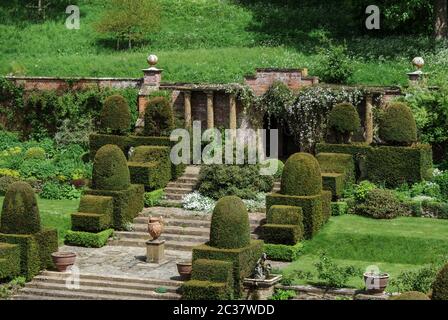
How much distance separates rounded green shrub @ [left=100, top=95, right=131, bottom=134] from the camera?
44969mm

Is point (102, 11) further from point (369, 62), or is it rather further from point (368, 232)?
point (368, 232)

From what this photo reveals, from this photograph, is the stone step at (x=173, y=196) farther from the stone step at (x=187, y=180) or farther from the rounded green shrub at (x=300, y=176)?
the rounded green shrub at (x=300, y=176)

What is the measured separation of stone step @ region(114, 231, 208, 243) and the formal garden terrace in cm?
5

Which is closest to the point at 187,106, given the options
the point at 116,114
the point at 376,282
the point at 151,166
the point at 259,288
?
the point at 116,114

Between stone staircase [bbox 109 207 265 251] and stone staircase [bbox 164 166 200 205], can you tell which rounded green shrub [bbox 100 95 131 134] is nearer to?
stone staircase [bbox 164 166 200 205]

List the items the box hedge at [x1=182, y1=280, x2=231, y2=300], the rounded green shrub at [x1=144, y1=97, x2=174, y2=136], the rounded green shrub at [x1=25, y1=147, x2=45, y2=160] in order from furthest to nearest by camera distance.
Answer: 1. the rounded green shrub at [x1=25, y1=147, x2=45, y2=160]
2. the rounded green shrub at [x1=144, y1=97, x2=174, y2=136]
3. the box hedge at [x1=182, y1=280, x2=231, y2=300]

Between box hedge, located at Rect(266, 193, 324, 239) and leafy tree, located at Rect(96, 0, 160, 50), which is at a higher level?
leafy tree, located at Rect(96, 0, 160, 50)

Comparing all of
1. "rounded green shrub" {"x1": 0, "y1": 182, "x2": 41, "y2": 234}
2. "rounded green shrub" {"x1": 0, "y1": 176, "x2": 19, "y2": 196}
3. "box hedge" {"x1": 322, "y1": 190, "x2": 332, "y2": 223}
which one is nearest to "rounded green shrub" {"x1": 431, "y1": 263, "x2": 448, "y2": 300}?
"box hedge" {"x1": 322, "y1": 190, "x2": 332, "y2": 223}

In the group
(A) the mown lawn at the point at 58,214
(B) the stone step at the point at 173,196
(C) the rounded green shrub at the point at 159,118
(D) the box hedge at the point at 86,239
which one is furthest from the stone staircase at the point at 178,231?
(C) the rounded green shrub at the point at 159,118

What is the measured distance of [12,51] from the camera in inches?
2122

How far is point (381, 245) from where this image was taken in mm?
36844

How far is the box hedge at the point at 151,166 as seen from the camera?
42125mm

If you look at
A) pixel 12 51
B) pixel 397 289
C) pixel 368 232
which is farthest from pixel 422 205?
pixel 12 51

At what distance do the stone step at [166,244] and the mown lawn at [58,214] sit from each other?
5.45ft
